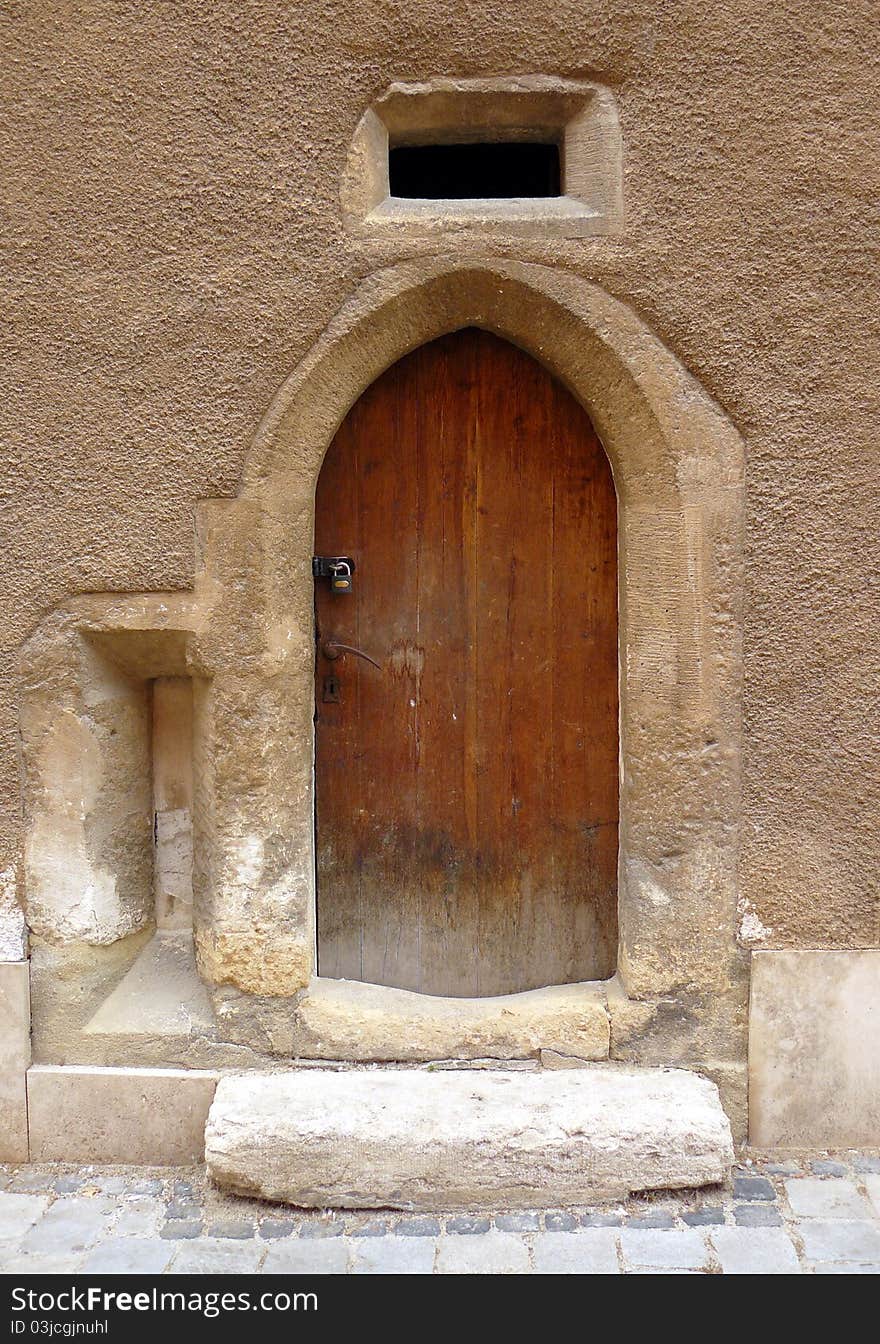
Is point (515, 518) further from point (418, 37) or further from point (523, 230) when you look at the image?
point (418, 37)

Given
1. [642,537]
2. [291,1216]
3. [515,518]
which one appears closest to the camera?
[291,1216]

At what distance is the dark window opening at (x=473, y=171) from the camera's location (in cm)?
298

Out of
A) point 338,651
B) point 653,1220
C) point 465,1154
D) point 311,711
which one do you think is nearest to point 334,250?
point 338,651

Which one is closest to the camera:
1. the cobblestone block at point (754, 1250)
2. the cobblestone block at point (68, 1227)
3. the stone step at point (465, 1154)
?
the cobblestone block at point (754, 1250)

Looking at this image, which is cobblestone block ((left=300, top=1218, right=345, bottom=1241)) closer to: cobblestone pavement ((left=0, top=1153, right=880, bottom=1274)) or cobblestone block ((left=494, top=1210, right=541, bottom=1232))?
cobblestone pavement ((left=0, top=1153, right=880, bottom=1274))

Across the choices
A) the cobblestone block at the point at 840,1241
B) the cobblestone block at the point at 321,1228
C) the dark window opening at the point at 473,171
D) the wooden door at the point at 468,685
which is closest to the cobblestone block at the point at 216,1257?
the cobblestone block at the point at 321,1228

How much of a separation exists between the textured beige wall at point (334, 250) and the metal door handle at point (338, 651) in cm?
48

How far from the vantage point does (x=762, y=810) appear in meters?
2.72

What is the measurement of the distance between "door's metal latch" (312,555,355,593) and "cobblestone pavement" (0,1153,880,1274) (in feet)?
5.20

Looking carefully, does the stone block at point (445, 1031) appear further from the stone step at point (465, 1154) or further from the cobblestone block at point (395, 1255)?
the cobblestone block at point (395, 1255)

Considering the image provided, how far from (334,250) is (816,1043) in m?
2.38

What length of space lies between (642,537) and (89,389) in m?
1.46

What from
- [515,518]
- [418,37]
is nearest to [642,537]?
[515,518]

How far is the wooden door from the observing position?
9.60ft
